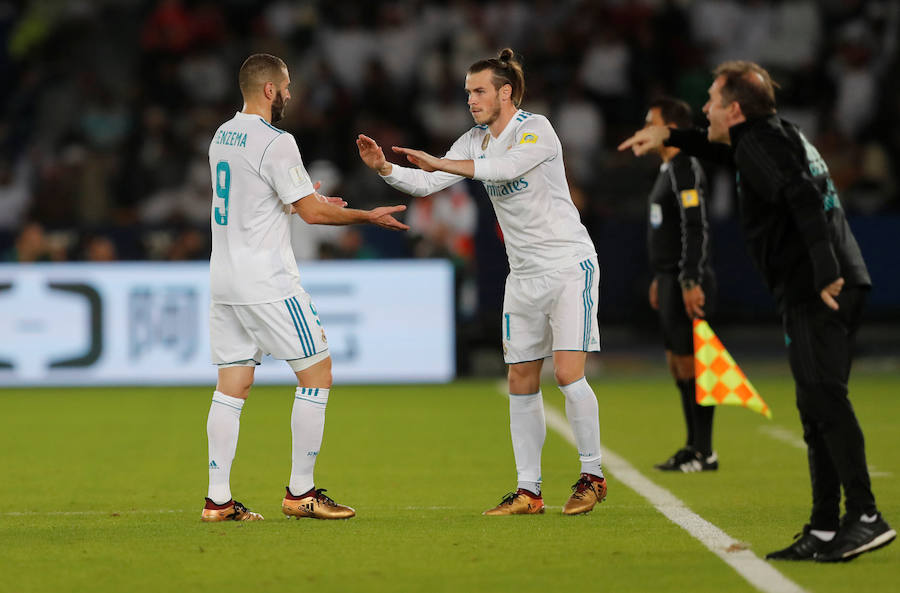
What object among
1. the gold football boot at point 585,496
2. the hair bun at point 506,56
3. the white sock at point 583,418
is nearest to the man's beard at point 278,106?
the hair bun at point 506,56

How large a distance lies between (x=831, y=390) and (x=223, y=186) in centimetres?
308

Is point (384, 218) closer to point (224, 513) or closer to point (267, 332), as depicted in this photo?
point (267, 332)

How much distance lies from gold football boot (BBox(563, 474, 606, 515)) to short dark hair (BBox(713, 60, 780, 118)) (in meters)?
2.17

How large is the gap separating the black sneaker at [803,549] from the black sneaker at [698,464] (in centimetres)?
299

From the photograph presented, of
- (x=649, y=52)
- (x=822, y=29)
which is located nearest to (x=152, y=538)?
(x=649, y=52)

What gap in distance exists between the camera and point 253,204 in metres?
6.84

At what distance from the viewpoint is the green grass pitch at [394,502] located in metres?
5.44

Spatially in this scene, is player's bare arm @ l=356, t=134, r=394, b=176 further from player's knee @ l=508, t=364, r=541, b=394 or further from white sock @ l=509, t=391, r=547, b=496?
white sock @ l=509, t=391, r=547, b=496

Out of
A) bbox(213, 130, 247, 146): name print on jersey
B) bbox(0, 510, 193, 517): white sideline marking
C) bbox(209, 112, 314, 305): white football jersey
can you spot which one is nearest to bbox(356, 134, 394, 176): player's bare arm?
bbox(209, 112, 314, 305): white football jersey

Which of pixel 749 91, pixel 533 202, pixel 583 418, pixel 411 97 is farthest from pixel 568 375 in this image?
pixel 411 97

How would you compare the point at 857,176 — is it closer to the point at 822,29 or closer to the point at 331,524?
the point at 822,29

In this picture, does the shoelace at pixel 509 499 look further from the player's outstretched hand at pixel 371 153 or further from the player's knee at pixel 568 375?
the player's outstretched hand at pixel 371 153

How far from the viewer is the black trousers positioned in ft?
18.2

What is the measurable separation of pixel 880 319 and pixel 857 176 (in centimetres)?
202
